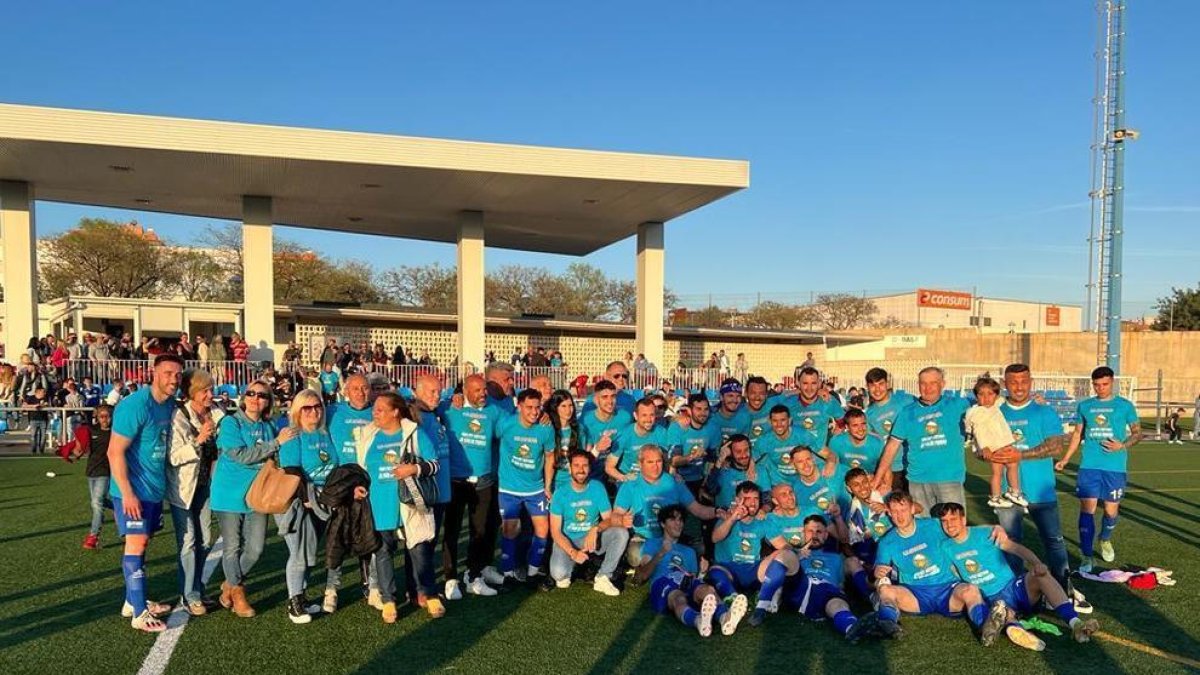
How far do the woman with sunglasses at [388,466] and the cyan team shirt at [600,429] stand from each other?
1993 mm

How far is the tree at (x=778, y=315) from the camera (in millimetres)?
60594

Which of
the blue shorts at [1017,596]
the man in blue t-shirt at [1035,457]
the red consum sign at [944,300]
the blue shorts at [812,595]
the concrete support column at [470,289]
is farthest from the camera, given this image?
the red consum sign at [944,300]

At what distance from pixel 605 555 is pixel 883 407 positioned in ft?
9.51

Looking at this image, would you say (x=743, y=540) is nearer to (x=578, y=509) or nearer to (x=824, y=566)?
(x=824, y=566)

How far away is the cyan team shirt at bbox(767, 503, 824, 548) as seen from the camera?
20.0ft

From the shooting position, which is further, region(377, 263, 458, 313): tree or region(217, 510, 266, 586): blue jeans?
region(377, 263, 458, 313): tree

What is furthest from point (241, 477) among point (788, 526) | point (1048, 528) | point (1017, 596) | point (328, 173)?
point (328, 173)

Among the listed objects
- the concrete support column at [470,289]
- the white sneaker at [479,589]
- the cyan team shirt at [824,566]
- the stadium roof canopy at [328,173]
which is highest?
the stadium roof canopy at [328,173]

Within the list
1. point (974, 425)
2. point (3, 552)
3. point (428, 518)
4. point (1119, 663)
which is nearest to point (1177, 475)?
point (974, 425)

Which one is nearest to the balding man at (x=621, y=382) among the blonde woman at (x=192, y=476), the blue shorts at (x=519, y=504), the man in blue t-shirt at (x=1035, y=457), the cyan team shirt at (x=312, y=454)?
the blue shorts at (x=519, y=504)

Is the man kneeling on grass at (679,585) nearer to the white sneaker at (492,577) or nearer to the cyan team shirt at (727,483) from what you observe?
the cyan team shirt at (727,483)

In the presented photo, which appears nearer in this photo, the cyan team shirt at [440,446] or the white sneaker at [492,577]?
the cyan team shirt at [440,446]

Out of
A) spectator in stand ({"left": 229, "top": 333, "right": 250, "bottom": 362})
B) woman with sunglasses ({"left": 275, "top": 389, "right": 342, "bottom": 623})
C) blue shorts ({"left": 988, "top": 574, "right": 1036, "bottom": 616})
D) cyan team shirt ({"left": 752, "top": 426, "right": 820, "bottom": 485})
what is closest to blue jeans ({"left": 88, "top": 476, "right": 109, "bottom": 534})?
woman with sunglasses ({"left": 275, "top": 389, "right": 342, "bottom": 623})

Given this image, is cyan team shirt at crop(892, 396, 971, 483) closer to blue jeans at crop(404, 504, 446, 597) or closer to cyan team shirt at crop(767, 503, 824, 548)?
cyan team shirt at crop(767, 503, 824, 548)
